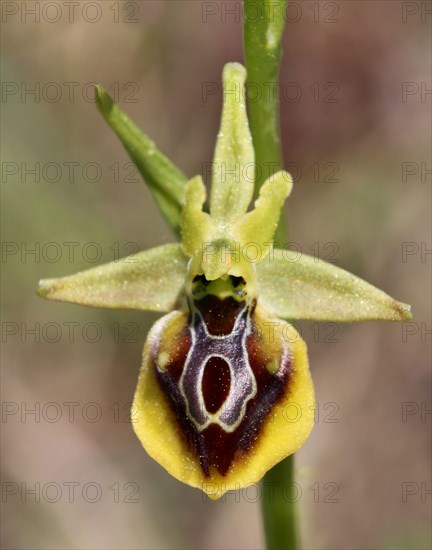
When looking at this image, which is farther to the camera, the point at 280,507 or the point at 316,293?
the point at 280,507

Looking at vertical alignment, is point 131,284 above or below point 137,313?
above

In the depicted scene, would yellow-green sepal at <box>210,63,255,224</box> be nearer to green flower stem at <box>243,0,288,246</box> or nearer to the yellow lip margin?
green flower stem at <box>243,0,288,246</box>

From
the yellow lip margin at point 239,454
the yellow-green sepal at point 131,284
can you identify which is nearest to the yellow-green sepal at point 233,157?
the yellow-green sepal at point 131,284

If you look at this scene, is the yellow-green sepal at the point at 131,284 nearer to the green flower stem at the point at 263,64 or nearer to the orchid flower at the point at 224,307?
the orchid flower at the point at 224,307

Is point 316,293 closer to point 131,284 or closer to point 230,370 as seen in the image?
point 230,370

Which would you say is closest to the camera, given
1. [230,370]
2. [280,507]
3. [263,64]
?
[230,370]

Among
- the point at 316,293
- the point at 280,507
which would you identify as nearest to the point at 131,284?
the point at 316,293

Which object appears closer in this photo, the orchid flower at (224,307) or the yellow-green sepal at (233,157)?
the orchid flower at (224,307)

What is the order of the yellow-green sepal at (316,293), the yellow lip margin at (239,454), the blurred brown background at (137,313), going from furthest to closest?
the blurred brown background at (137,313) → the yellow-green sepal at (316,293) → the yellow lip margin at (239,454)
